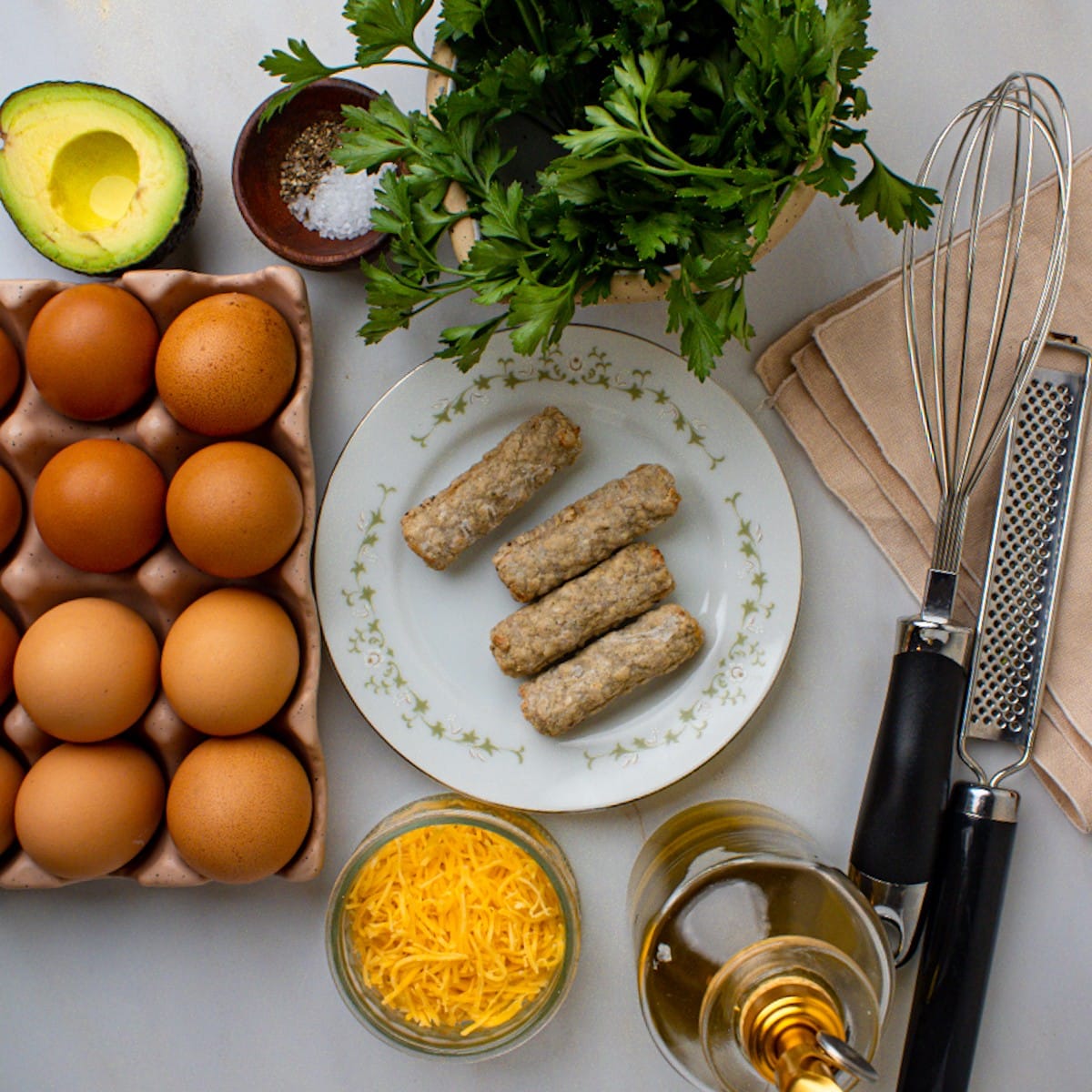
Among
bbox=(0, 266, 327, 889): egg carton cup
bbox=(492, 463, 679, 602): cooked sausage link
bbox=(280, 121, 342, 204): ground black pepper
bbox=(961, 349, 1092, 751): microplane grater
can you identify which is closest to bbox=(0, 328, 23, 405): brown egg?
bbox=(0, 266, 327, 889): egg carton cup

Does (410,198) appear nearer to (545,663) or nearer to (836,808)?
(545,663)

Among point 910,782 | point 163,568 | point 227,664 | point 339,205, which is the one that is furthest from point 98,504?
point 910,782

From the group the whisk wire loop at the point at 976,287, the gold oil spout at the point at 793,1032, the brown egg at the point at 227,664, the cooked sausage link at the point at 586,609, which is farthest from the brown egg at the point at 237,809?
the whisk wire loop at the point at 976,287

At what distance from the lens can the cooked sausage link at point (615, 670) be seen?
43.9 inches

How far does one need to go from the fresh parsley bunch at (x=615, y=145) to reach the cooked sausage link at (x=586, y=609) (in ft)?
0.86

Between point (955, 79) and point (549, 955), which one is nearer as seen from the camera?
point (549, 955)

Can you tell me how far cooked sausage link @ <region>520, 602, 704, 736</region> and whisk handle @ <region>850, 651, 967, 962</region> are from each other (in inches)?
9.2

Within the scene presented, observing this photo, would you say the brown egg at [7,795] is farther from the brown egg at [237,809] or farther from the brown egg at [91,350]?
the brown egg at [91,350]

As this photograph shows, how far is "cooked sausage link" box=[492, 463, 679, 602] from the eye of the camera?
44.2 inches

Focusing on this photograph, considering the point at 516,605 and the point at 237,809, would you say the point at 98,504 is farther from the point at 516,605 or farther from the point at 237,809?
the point at 516,605

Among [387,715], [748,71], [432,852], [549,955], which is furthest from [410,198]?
[549,955]

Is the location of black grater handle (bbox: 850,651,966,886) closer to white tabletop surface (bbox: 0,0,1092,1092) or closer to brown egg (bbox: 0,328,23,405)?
white tabletop surface (bbox: 0,0,1092,1092)

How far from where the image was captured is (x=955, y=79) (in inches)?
47.4

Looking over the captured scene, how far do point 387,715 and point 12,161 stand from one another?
2.34 ft
